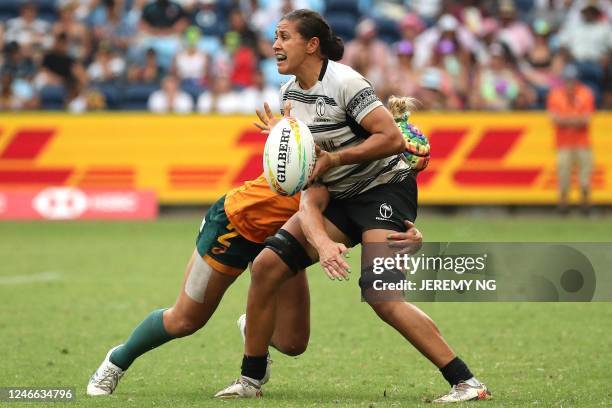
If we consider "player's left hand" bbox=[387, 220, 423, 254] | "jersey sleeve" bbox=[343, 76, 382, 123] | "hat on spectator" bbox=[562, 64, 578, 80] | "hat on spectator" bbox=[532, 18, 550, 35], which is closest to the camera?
"jersey sleeve" bbox=[343, 76, 382, 123]

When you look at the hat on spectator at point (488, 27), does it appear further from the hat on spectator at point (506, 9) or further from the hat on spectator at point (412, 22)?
the hat on spectator at point (412, 22)

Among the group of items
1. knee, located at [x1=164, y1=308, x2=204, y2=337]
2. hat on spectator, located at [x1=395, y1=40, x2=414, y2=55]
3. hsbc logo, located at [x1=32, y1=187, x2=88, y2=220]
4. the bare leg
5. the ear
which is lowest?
hsbc logo, located at [x1=32, y1=187, x2=88, y2=220]

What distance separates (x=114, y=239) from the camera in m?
15.7

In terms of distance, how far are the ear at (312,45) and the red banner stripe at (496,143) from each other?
11.7 meters

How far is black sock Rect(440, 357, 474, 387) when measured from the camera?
610 centimetres

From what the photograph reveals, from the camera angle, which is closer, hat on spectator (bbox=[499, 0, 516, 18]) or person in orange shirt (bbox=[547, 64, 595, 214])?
person in orange shirt (bbox=[547, 64, 595, 214])

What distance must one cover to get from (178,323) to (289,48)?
1592 mm

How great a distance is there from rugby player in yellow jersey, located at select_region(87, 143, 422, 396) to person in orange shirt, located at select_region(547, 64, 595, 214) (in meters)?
11.3

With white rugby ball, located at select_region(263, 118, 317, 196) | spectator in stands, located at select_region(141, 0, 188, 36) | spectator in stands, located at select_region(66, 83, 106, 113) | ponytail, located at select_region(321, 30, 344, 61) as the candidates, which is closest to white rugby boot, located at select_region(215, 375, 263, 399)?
white rugby ball, located at select_region(263, 118, 317, 196)

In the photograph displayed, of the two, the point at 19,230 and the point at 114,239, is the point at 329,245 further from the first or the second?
the point at 19,230

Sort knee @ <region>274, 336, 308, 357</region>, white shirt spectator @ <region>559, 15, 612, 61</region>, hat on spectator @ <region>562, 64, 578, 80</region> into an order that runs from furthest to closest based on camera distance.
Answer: white shirt spectator @ <region>559, 15, 612, 61</region>
hat on spectator @ <region>562, 64, 578, 80</region>
knee @ <region>274, 336, 308, 357</region>

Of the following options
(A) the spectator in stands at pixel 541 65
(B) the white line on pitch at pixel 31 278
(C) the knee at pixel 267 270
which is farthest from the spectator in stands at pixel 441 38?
(C) the knee at pixel 267 270

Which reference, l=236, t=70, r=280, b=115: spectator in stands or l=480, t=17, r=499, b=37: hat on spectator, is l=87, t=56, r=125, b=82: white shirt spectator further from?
l=480, t=17, r=499, b=37: hat on spectator

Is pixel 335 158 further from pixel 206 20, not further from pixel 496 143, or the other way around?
pixel 206 20
